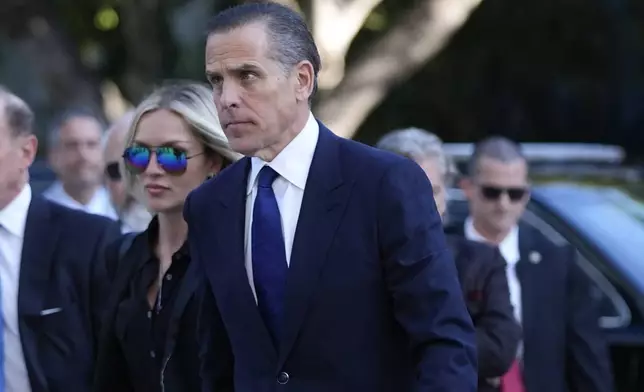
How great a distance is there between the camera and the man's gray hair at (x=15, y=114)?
450 centimetres

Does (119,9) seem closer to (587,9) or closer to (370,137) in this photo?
(370,137)

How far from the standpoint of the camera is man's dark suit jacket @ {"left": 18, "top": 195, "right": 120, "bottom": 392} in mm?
4293

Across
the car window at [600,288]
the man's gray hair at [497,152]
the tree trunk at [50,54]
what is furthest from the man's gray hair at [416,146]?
the tree trunk at [50,54]

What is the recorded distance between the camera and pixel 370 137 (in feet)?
53.1

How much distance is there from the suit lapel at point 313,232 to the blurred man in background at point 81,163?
180 inches

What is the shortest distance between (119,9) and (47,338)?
9866mm

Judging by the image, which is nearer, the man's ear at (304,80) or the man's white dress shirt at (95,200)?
the man's ear at (304,80)

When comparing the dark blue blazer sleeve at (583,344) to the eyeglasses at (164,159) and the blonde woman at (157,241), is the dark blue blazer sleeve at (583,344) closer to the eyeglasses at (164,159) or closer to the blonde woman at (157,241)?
the blonde woman at (157,241)

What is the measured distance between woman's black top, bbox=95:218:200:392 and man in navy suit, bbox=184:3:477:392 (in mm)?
577

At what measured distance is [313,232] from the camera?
308cm

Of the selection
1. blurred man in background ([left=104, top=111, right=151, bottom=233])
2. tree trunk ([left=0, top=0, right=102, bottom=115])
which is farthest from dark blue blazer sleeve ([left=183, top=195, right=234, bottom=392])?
tree trunk ([left=0, top=0, right=102, bottom=115])

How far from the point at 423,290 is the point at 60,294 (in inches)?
69.7

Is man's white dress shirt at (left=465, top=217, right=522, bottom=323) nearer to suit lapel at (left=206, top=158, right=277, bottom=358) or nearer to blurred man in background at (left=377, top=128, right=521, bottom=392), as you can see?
blurred man in background at (left=377, top=128, right=521, bottom=392)

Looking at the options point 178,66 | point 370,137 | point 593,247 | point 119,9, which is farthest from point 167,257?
point 370,137
